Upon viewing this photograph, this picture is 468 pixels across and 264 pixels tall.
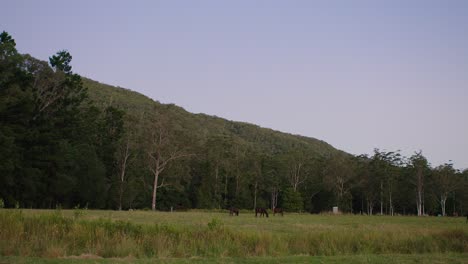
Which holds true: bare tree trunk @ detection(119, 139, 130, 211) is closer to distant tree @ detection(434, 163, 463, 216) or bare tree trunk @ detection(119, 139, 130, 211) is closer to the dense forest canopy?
the dense forest canopy

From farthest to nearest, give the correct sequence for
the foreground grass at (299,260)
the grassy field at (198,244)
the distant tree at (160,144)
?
the distant tree at (160,144), the grassy field at (198,244), the foreground grass at (299,260)

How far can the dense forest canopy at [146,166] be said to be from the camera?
4375cm

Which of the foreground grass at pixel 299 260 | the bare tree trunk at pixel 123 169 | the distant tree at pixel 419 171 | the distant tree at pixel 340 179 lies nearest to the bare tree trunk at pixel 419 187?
the distant tree at pixel 419 171

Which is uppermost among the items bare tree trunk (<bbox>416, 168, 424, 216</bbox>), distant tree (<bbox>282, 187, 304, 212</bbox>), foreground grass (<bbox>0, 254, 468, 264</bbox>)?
bare tree trunk (<bbox>416, 168, 424, 216</bbox>)

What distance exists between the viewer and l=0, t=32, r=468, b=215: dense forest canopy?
43.8 meters

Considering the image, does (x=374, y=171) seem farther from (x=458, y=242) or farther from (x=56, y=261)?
(x=56, y=261)

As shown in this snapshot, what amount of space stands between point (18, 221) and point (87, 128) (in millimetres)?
49793

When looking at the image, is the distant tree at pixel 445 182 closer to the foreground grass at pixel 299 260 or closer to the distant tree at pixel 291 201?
the distant tree at pixel 291 201

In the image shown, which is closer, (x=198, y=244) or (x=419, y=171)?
(x=198, y=244)

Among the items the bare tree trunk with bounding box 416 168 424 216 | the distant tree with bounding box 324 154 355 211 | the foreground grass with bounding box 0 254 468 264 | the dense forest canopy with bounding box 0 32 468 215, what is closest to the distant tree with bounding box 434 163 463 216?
the dense forest canopy with bounding box 0 32 468 215

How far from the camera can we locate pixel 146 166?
61.7 m

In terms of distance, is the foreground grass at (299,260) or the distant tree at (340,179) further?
the distant tree at (340,179)

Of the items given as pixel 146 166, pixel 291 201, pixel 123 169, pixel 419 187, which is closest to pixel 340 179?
pixel 419 187

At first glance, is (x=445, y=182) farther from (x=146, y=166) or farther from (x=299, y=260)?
(x=299, y=260)
